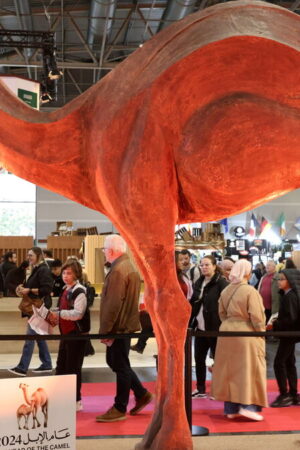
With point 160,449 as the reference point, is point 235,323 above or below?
above

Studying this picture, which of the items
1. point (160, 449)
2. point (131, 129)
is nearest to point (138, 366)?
point (160, 449)

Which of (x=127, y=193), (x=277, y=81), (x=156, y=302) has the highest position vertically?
(x=277, y=81)

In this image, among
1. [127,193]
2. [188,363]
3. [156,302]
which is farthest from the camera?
[188,363]

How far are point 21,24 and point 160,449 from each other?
45.5ft

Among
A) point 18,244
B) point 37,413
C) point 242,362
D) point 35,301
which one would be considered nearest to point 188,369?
point 37,413

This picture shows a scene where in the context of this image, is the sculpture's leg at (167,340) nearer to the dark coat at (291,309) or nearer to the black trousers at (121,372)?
the black trousers at (121,372)

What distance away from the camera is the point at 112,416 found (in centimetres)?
466

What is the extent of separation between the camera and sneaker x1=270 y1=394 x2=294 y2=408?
5.37 metres

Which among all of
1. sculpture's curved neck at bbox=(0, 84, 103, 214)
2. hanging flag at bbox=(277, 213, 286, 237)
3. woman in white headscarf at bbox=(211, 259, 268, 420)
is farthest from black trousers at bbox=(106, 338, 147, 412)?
hanging flag at bbox=(277, 213, 286, 237)

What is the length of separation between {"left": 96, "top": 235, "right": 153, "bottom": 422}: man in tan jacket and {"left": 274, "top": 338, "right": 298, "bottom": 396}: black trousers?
1.37m

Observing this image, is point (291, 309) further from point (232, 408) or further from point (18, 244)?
point (18, 244)

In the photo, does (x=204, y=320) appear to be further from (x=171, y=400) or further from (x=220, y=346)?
(x=171, y=400)

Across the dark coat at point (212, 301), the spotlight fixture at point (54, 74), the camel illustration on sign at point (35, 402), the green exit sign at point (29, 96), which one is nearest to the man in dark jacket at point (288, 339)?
the dark coat at point (212, 301)

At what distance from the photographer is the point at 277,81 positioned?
310cm
